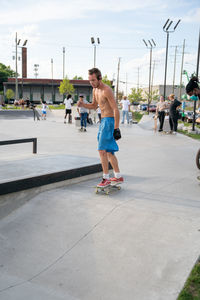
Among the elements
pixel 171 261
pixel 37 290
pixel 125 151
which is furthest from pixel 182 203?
pixel 125 151

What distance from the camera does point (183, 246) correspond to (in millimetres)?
3234

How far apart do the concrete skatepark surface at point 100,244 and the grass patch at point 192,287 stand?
0.16 ft

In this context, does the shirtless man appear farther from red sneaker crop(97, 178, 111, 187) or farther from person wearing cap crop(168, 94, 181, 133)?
person wearing cap crop(168, 94, 181, 133)

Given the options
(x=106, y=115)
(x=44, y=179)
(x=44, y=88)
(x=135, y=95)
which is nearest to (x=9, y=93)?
(x=44, y=88)

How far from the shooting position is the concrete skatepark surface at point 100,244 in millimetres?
2680

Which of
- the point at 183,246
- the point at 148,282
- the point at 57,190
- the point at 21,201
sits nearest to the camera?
the point at 148,282

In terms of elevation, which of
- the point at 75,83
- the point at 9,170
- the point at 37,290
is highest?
the point at 75,83

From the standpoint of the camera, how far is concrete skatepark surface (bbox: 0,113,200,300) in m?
2.68

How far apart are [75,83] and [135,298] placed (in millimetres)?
84674

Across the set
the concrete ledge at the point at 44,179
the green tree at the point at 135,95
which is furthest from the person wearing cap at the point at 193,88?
the green tree at the point at 135,95

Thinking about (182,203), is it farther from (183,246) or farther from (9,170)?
(9,170)

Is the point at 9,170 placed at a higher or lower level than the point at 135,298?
higher

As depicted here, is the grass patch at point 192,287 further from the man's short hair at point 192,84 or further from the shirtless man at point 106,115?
the man's short hair at point 192,84

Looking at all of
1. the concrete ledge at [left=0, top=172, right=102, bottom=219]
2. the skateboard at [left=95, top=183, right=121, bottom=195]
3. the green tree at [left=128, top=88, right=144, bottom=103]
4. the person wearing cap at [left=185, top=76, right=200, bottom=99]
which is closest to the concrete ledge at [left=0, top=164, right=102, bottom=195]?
the concrete ledge at [left=0, top=172, right=102, bottom=219]
